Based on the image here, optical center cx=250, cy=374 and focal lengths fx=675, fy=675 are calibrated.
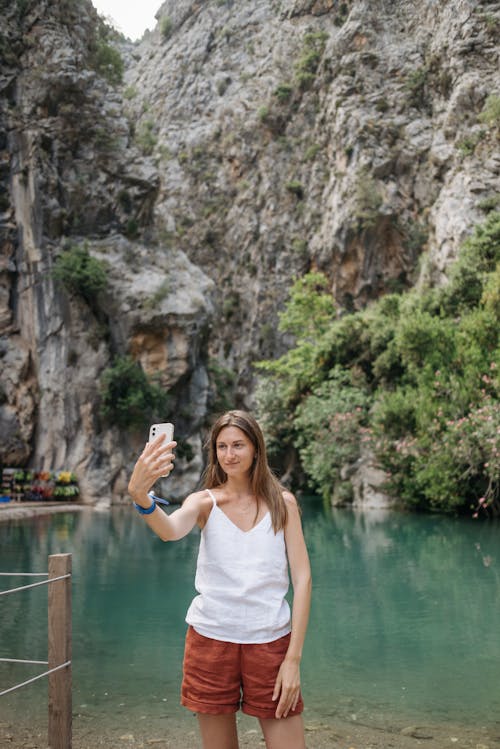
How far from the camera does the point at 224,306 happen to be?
45781 mm

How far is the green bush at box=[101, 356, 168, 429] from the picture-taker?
3031 cm

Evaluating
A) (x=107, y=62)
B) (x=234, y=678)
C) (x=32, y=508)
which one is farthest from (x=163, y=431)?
(x=107, y=62)

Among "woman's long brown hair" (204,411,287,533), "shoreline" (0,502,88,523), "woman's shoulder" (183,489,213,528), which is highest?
"woman's long brown hair" (204,411,287,533)

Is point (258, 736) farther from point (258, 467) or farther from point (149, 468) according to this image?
point (149, 468)

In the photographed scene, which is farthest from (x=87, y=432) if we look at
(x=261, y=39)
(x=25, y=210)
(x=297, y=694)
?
(x=261, y=39)

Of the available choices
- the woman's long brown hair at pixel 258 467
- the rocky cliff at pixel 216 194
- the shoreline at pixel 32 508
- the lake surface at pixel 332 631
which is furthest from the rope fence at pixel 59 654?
the rocky cliff at pixel 216 194

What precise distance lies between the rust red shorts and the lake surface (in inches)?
96.1

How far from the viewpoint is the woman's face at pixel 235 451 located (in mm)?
2541

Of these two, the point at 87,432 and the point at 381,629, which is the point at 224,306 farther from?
the point at 381,629

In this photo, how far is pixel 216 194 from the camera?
47.9m

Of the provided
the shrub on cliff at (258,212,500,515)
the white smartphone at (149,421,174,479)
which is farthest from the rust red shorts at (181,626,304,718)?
the shrub on cliff at (258,212,500,515)

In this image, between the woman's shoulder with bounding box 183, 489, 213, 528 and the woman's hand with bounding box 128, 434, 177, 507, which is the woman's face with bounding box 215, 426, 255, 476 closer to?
the woman's shoulder with bounding box 183, 489, 213, 528

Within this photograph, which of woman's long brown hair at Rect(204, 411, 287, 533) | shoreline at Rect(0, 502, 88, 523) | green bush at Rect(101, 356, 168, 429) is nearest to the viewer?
woman's long brown hair at Rect(204, 411, 287, 533)

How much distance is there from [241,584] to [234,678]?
1.05ft
